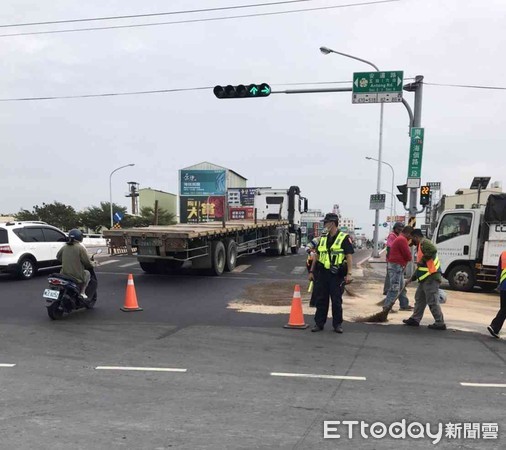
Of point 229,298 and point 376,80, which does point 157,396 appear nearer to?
point 229,298

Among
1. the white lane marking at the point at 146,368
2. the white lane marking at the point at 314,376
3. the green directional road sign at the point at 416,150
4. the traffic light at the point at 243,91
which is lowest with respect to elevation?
the white lane marking at the point at 146,368

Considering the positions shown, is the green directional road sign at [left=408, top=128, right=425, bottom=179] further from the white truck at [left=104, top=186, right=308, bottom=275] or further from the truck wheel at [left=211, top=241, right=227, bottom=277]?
the truck wheel at [left=211, top=241, right=227, bottom=277]

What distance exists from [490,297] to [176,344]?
9.60 m

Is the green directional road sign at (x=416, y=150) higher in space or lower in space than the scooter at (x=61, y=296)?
higher

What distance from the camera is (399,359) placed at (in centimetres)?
620

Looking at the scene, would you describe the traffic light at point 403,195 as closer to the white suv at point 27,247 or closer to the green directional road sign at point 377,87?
the green directional road sign at point 377,87

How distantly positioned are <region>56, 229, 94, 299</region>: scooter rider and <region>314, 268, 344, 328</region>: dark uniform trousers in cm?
431

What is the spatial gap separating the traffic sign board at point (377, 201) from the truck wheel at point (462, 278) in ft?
47.0

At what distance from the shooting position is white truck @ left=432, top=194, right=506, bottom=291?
13086mm

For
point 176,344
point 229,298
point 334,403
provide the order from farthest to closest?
point 229,298 → point 176,344 → point 334,403

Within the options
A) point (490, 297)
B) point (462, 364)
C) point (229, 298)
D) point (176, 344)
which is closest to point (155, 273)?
point (229, 298)

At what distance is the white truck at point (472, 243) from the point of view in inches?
515

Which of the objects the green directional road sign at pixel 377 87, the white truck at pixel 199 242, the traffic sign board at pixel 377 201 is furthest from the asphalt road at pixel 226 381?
the traffic sign board at pixel 377 201

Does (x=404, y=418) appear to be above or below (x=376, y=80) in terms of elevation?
below
